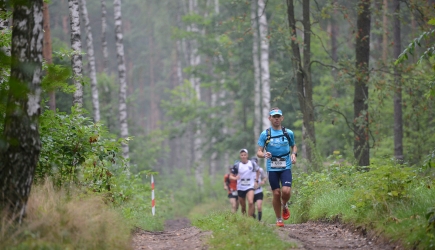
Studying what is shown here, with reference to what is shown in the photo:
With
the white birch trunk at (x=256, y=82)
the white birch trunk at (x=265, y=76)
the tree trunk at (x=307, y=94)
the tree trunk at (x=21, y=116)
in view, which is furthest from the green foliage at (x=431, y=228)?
the white birch trunk at (x=256, y=82)

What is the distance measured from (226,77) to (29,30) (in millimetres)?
28940

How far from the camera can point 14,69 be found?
6617 millimetres

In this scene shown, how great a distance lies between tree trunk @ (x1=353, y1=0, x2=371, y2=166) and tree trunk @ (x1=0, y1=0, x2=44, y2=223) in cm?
1181

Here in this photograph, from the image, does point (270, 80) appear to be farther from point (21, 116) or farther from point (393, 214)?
point (21, 116)

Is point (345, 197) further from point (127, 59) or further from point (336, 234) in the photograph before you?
point (127, 59)

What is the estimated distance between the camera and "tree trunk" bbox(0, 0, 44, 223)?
6.62 meters

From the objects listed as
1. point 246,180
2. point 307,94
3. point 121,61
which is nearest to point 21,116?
point 246,180

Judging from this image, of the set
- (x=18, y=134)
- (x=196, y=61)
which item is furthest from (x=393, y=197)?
(x=196, y=61)

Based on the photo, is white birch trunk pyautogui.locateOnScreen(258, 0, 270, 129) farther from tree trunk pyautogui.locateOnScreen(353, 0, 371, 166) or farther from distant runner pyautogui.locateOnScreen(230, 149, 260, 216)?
distant runner pyautogui.locateOnScreen(230, 149, 260, 216)

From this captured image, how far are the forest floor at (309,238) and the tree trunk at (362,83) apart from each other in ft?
21.3

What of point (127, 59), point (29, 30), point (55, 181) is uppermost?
point (127, 59)

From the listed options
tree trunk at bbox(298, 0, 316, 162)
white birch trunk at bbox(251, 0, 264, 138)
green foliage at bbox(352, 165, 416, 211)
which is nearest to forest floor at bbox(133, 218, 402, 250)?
green foliage at bbox(352, 165, 416, 211)

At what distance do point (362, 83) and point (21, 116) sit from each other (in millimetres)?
12653

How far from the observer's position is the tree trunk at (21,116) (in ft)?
21.7
